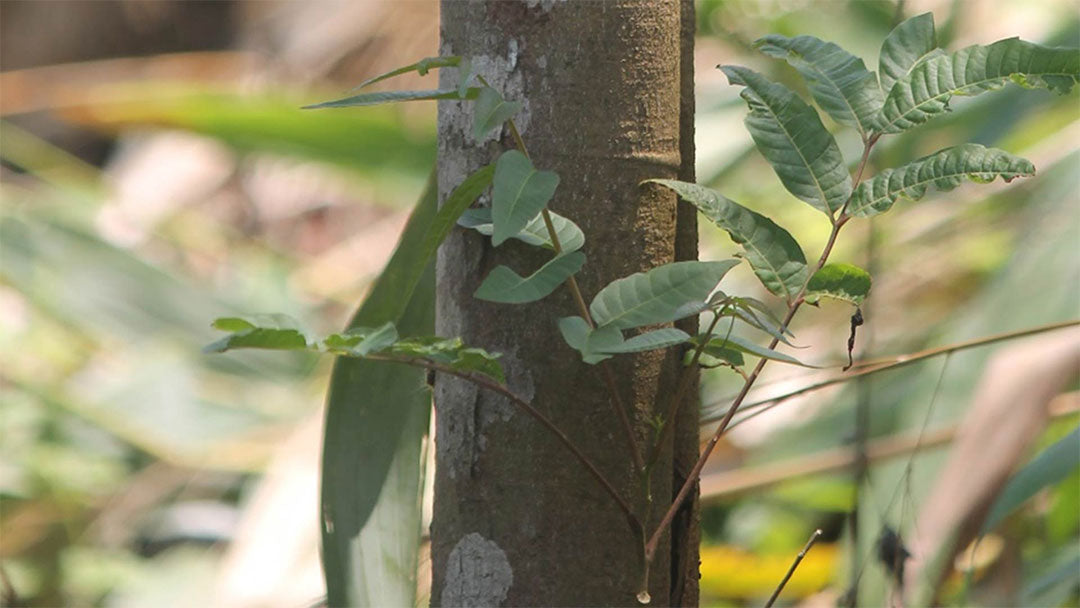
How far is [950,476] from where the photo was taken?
2.75ft

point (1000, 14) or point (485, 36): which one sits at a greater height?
point (1000, 14)

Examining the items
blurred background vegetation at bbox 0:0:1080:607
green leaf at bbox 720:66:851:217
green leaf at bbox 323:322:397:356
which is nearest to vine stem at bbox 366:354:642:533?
green leaf at bbox 323:322:397:356

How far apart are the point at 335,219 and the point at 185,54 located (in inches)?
35.7

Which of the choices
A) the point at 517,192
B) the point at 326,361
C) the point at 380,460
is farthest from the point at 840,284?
the point at 326,361

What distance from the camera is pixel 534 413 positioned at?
1.38ft

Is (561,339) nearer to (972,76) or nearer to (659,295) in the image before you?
(659,295)

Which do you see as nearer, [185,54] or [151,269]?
[151,269]

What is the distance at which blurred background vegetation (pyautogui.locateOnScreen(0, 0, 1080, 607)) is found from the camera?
117 cm

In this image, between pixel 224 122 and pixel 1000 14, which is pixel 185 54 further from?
pixel 1000 14

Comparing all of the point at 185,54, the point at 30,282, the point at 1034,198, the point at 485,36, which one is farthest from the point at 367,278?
the point at 485,36

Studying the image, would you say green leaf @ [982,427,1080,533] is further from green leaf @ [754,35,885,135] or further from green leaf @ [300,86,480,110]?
green leaf @ [300,86,480,110]

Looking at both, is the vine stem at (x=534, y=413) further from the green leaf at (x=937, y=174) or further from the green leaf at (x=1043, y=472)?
the green leaf at (x=1043, y=472)

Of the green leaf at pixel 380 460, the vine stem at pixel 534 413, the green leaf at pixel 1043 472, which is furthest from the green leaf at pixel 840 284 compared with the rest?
the green leaf at pixel 1043 472

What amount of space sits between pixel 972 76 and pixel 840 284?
94mm
